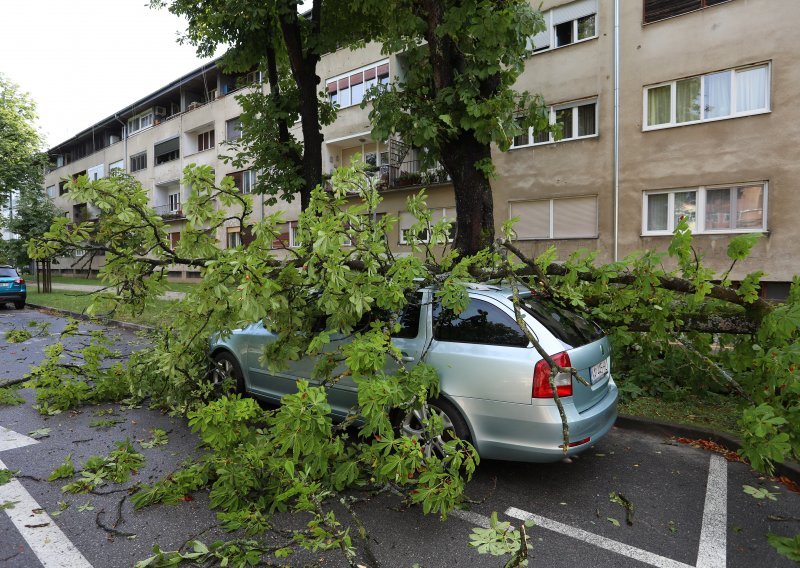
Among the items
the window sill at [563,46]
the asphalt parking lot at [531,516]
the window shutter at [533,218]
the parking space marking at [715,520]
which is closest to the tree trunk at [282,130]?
the asphalt parking lot at [531,516]

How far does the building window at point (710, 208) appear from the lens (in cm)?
1316

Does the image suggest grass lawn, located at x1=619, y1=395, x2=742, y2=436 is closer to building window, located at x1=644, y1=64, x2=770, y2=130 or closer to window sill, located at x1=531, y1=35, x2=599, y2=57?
building window, located at x1=644, y1=64, x2=770, y2=130

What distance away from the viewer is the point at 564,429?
331 centimetres

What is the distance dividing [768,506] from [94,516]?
4609 millimetres

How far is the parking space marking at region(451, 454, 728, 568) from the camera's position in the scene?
2910 millimetres

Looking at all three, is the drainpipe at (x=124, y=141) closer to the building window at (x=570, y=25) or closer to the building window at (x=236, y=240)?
the building window at (x=236, y=240)

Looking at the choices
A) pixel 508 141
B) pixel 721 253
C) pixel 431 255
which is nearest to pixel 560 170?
pixel 721 253

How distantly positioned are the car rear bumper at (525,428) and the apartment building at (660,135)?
8543 millimetres

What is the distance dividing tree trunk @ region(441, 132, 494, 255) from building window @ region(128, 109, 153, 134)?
35936 mm

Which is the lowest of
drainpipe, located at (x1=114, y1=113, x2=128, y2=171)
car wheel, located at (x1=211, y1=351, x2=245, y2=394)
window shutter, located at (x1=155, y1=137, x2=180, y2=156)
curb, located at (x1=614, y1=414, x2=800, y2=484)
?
curb, located at (x1=614, y1=414, x2=800, y2=484)

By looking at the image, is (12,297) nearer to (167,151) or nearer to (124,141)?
(167,151)

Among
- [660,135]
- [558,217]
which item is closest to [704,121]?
[660,135]

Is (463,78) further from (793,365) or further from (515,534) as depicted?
(515,534)

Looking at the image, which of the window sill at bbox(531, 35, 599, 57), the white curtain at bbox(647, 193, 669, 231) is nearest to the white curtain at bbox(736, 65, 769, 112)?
the white curtain at bbox(647, 193, 669, 231)
